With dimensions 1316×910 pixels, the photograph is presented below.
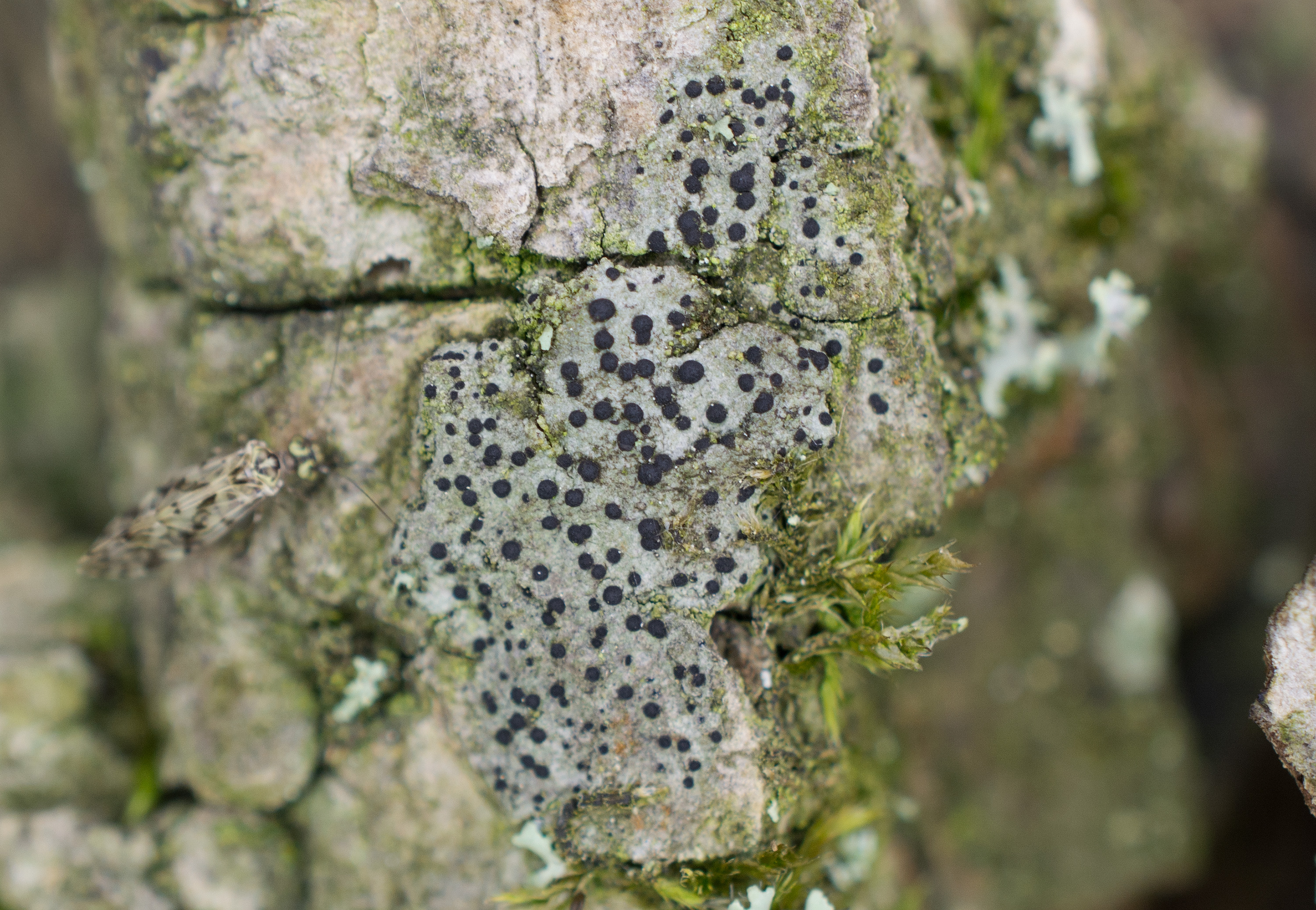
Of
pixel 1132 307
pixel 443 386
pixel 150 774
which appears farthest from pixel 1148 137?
pixel 150 774

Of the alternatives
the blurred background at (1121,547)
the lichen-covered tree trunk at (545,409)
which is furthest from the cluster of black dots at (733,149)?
the blurred background at (1121,547)

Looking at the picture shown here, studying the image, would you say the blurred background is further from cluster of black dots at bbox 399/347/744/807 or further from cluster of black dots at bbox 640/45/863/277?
cluster of black dots at bbox 640/45/863/277

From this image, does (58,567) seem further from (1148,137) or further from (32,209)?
(1148,137)

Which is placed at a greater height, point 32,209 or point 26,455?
point 32,209

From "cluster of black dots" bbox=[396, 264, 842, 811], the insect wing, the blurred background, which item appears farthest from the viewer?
the blurred background

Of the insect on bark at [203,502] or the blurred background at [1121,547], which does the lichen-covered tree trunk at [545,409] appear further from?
the blurred background at [1121,547]

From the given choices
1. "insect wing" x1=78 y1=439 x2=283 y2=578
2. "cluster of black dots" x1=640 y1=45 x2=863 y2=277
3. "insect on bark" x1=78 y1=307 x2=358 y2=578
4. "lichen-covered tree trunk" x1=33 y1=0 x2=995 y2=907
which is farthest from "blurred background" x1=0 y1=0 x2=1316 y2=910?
"cluster of black dots" x1=640 y1=45 x2=863 y2=277
